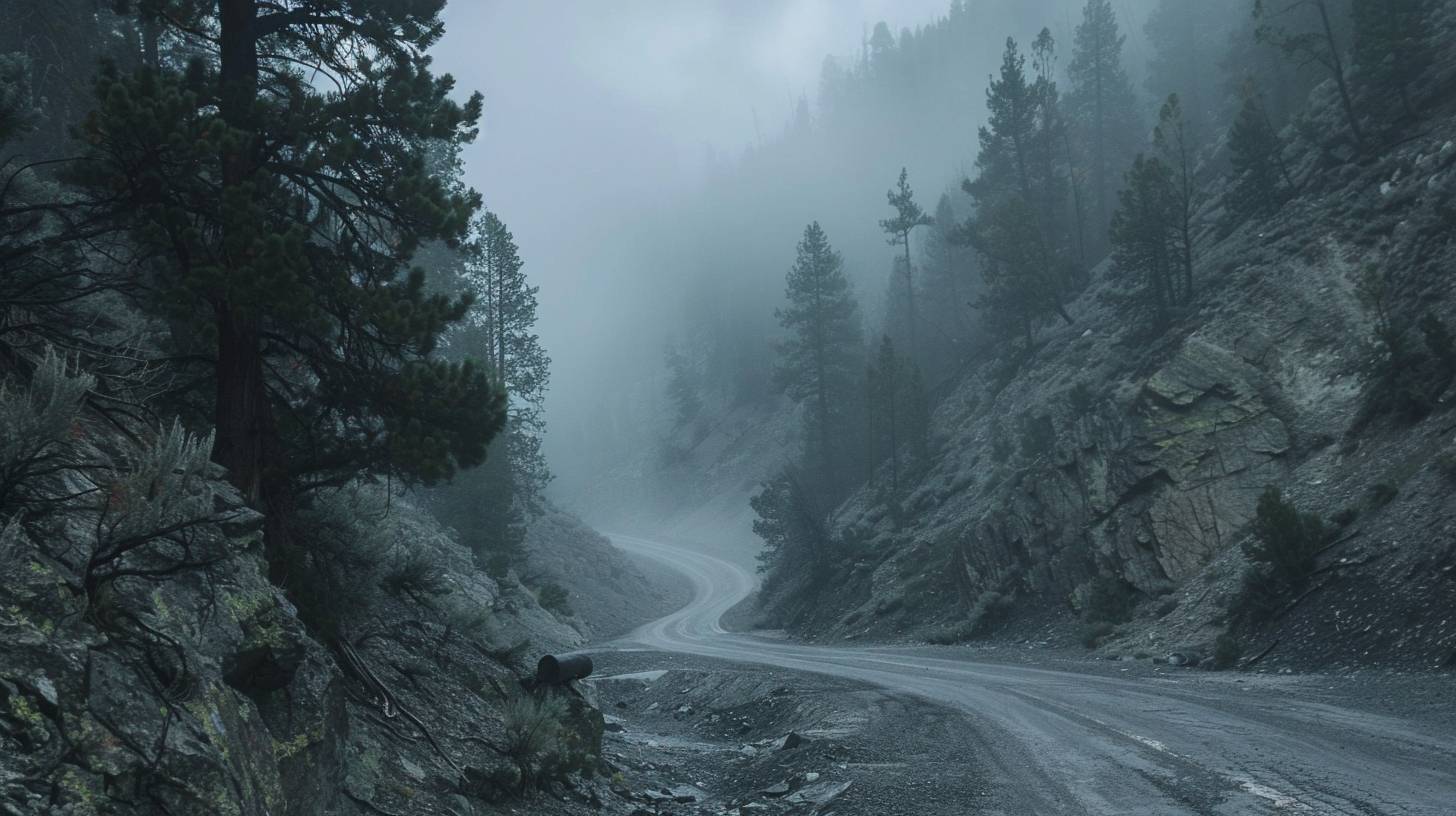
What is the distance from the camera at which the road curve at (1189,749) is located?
738 centimetres

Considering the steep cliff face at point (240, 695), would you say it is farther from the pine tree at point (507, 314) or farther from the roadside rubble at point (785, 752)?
the pine tree at point (507, 314)

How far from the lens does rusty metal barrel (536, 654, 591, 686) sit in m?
11.9

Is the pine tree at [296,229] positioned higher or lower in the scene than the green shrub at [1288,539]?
higher

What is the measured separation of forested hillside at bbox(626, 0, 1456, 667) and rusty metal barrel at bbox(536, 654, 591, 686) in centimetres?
1153

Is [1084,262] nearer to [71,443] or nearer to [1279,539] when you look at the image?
[1279,539]

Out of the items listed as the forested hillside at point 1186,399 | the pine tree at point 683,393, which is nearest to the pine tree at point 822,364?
the forested hillside at point 1186,399

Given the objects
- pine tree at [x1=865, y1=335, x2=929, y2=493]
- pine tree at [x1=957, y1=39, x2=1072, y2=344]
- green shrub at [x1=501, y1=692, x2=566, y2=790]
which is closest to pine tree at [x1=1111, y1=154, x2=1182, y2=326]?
pine tree at [x1=957, y1=39, x2=1072, y2=344]

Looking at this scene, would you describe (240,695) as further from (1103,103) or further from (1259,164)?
(1103,103)

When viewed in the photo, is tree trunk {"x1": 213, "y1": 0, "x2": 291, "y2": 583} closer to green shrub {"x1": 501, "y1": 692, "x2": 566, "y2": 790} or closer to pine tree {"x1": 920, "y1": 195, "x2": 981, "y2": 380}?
green shrub {"x1": 501, "y1": 692, "x2": 566, "y2": 790}

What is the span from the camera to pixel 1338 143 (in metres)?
30.1

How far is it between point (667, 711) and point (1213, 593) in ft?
40.4

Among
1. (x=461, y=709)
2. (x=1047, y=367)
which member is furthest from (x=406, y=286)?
(x=1047, y=367)

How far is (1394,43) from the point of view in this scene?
92.1ft

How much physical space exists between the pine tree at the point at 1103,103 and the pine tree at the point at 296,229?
189 feet
